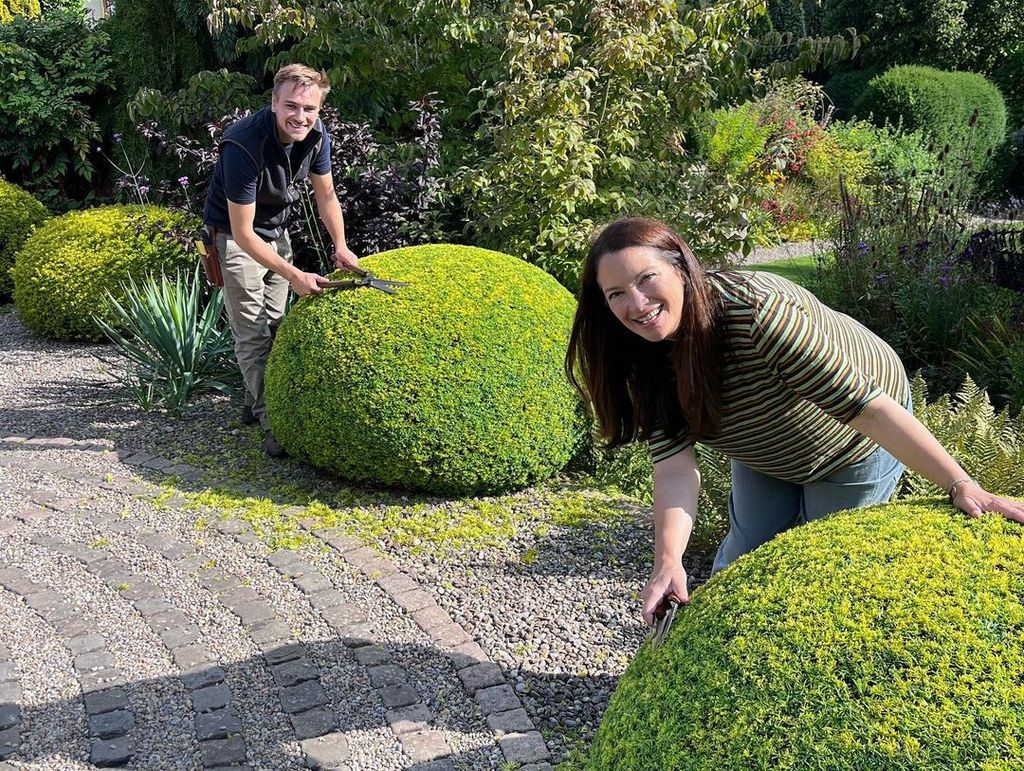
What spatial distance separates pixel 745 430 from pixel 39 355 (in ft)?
20.9

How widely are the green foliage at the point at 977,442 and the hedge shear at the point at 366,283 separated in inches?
95.3

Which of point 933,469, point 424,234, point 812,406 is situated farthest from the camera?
point 424,234

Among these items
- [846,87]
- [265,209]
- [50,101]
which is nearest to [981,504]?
[265,209]

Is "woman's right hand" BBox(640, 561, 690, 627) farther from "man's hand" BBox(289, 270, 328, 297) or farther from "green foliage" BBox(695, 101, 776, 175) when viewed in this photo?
"green foliage" BBox(695, 101, 776, 175)

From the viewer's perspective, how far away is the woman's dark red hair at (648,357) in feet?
6.98

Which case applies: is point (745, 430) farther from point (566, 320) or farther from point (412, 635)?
point (566, 320)

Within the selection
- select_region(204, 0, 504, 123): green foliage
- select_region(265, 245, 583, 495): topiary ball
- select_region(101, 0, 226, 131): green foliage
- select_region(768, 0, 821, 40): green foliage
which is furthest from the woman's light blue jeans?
select_region(768, 0, 821, 40): green foliage

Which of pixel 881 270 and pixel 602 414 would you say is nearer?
pixel 602 414

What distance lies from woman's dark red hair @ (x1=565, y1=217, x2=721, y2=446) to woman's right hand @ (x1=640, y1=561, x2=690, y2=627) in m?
0.40

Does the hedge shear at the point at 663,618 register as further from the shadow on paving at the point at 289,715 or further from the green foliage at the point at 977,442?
the green foliage at the point at 977,442

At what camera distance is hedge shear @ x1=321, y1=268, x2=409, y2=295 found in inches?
185

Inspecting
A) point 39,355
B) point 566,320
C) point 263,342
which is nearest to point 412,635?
point 566,320

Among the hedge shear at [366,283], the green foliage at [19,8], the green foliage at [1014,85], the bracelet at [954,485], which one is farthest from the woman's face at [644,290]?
the green foliage at [1014,85]

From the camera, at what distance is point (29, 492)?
4.78 metres
